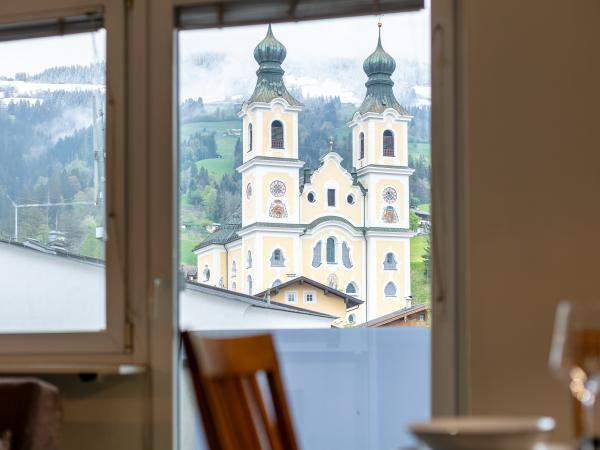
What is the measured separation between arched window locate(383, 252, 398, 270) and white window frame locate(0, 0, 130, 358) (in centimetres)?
87

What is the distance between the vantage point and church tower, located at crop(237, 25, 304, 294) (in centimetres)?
352

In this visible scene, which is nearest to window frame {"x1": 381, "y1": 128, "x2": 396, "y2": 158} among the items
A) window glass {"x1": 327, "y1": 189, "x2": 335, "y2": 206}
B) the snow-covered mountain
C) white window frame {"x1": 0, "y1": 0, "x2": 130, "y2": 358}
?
the snow-covered mountain

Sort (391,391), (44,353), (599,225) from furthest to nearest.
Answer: (44,353) → (391,391) → (599,225)

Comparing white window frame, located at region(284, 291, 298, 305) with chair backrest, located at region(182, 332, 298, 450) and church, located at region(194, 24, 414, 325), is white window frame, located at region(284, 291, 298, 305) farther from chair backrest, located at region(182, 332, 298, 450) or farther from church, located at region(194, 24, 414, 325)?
chair backrest, located at region(182, 332, 298, 450)

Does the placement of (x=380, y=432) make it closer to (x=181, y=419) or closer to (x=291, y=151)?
(x=181, y=419)

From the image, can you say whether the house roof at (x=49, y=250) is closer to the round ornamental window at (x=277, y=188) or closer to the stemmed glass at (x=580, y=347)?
the round ornamental window at (x=277, y=188)

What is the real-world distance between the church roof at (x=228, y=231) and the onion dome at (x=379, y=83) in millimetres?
559

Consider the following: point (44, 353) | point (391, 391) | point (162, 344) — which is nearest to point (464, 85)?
point (391, 391)

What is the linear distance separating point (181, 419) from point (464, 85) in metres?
1.45

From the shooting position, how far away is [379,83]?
3.41 metres

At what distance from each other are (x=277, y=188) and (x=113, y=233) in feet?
1.88

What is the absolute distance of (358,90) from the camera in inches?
136

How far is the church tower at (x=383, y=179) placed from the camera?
340cm

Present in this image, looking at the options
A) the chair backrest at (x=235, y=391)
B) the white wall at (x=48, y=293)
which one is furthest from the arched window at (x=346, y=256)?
the chair backrest at (x=235, y=391)
